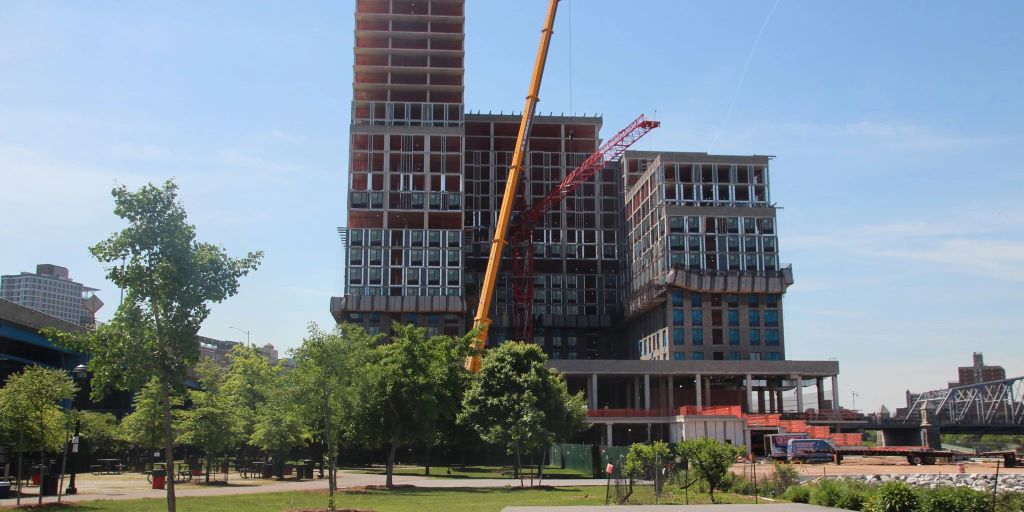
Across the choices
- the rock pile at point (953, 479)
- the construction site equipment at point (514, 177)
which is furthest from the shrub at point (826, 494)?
the construction site equipment at point (514, 177)

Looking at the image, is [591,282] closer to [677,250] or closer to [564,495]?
[677,250]

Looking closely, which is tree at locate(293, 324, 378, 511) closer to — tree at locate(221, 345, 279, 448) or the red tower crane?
tree at locate(221, 345, 279, 448)

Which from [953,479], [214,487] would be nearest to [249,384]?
[214,487]

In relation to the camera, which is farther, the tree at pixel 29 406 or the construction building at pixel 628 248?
the construction building at pixel 628 248

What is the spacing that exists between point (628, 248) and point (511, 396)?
91.1 m

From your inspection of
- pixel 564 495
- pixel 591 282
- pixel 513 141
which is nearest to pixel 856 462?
pixel 564 495

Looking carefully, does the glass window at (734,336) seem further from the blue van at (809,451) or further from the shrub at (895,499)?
the shrub at (895,499)

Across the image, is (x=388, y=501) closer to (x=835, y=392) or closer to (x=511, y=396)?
(x=511, y=396)

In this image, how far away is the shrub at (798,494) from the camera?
37438mm

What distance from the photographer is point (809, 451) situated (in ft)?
212

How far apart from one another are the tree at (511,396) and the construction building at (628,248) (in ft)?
156

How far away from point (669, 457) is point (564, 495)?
604 cm

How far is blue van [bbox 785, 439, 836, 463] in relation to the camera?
210 feet

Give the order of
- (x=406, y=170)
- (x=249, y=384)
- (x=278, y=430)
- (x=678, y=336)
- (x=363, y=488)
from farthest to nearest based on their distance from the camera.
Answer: (x=406, y=170)
(x=678, y=336)
(x=249, y=384)
(x=278, y=430)
(x=363, y=488)
